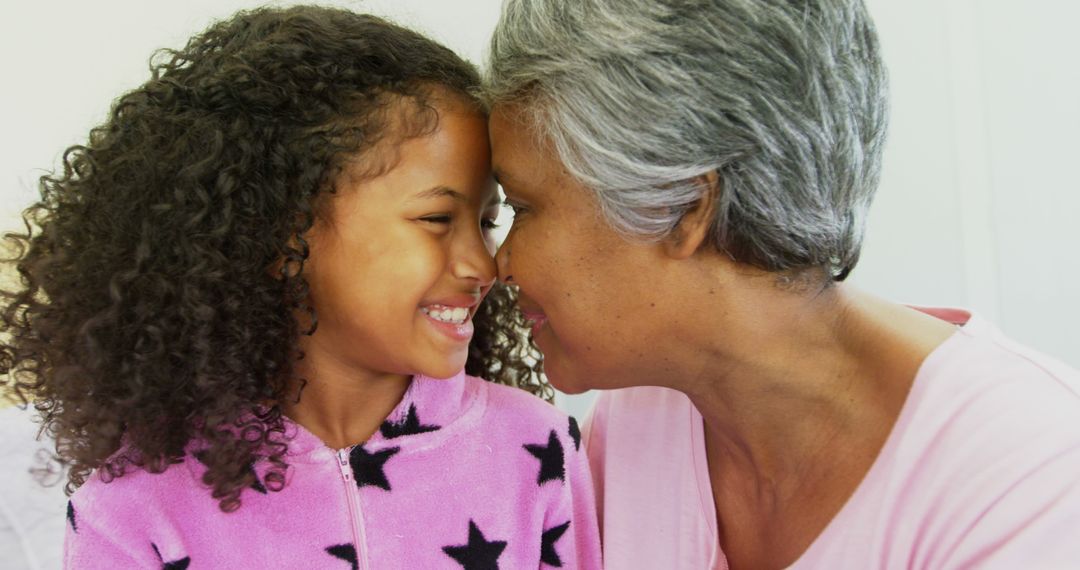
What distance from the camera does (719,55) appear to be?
1.15 m

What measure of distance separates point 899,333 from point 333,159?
2.58ft

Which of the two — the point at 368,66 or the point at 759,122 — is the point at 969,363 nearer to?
the point at 759,122

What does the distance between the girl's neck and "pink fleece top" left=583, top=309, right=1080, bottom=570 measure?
0.51 metres

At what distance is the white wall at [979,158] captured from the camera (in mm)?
2600

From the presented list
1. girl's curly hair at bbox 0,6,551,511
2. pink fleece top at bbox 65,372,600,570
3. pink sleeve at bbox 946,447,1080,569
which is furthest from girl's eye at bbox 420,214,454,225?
→ pink sleeve at bbox 946,447,1080,569

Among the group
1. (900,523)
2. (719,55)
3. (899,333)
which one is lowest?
(900,523)

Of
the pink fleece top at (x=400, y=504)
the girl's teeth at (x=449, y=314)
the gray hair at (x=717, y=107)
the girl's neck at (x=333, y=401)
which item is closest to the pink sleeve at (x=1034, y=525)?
the gray hair at (x=717, y=107)

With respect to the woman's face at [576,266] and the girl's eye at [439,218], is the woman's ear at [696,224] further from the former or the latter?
the girl's eye at [439,218]

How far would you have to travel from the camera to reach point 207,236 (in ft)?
4.46

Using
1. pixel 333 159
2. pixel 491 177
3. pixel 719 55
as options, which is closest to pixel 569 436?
pixel 491 177

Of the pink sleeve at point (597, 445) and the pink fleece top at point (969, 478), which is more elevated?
the pink fleece top at point (969, 478)

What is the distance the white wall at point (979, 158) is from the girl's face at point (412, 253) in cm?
115

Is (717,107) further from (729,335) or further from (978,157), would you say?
(978,157)

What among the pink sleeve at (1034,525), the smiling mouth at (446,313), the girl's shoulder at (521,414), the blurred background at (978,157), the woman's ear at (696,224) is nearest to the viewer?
the pink sleeve at (1034,525)
